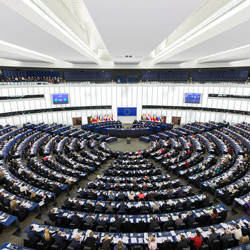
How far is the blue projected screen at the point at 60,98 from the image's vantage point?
30.5 m

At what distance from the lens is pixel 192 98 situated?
3167 cm

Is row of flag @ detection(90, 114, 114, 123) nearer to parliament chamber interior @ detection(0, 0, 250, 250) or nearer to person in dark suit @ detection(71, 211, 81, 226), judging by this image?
parliament chamber interior @ detection(0, 0, 250, 250)

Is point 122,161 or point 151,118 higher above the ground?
point 151,118

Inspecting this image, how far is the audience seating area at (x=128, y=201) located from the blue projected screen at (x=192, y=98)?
47.7ft

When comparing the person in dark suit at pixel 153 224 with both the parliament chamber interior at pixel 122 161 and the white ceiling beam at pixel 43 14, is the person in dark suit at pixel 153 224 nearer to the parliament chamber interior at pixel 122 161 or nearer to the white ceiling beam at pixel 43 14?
the parliament chamber interior at pixel 122 161

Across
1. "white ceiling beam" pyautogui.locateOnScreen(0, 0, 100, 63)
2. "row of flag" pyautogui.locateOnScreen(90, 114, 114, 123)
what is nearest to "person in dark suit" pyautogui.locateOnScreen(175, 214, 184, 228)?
"white ceiling beam" pyautogui.locateOnScreen(0, 0, 100, 63)

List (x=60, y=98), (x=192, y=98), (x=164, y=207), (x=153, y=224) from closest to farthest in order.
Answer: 1. (x=153, y=224)
2. (x=164, y=207)
3. (x=60, y=98)
4. (x=192, y=98)

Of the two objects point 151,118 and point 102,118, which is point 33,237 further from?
point 151,118

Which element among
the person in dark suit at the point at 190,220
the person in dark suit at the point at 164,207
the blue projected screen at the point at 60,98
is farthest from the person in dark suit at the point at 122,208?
the blue projected screen at the point at 60,98

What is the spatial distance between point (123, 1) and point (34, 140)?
19.5 metres

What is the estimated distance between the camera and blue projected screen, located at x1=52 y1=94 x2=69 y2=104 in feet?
100

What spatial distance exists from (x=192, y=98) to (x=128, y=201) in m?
26.9

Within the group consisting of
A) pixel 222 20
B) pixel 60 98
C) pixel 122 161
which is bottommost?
pixel 122 161

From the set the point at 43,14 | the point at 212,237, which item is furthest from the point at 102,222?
the point at 43,14
